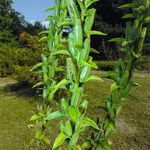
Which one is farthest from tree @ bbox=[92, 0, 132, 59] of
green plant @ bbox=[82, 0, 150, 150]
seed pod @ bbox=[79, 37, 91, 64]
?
seed pod @ bbox=[79, 37, 91, 64]

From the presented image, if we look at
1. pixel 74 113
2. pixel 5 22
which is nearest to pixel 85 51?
pixel 74 113

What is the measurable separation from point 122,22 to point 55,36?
79.0 ft

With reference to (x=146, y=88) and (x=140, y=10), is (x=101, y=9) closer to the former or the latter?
(x=146, y=88)

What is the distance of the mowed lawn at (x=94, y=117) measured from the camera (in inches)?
344

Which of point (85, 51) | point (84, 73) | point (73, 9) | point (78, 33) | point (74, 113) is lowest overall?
point (74, 113)

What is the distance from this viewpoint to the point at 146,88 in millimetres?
14688

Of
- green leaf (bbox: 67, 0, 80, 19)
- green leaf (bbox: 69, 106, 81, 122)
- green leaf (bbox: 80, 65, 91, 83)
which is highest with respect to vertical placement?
green leaf (bbox: 67, 0, 80, 19)

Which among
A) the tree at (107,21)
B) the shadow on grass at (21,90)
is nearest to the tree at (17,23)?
the tree at (107,21)

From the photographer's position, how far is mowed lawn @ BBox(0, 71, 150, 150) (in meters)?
8.74

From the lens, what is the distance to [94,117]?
10594mm

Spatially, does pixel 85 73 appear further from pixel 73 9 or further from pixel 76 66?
pixel 73 9

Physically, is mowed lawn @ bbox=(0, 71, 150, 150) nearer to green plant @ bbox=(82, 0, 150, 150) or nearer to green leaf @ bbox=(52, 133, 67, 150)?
green plant @ bbox=(82, 0, 150, 150)

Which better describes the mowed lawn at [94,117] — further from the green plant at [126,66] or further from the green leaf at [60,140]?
the green leaf at [60,140]

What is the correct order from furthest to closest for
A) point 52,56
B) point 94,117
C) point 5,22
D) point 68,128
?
1. point 5,22
2. point 94,117
3. point 52,56
4. point 68,128
